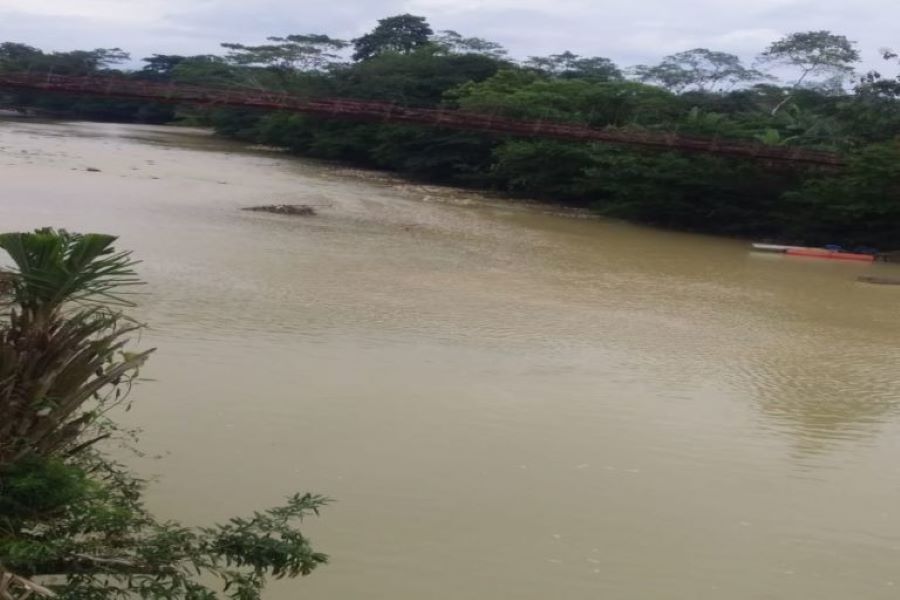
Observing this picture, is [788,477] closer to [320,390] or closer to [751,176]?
[320,390]

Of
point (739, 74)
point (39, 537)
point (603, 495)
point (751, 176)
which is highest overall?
point (739, 74)

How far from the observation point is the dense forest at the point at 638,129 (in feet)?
60.3

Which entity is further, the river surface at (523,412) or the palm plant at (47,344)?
the river surface at (523,412)

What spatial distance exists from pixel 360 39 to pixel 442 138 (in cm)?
2436

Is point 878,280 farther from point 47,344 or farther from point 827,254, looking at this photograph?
point 47,344

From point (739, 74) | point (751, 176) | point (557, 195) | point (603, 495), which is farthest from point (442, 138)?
point (603, 495)

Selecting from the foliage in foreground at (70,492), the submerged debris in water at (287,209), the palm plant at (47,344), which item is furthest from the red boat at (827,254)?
the palm plant at (47,344)

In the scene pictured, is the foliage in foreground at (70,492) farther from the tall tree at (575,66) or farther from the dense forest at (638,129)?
the tall tree at (575,66)

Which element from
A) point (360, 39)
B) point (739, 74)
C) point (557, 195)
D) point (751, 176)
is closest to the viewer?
point (751, 176)

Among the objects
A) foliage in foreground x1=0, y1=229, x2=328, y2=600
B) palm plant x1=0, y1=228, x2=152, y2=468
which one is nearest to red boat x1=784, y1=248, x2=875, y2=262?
foliage in foreground x1=0, y1=229, x2=328, y2=600

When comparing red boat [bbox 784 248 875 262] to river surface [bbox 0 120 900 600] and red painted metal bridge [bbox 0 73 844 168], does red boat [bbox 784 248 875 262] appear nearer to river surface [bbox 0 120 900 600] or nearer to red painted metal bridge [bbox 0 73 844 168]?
river surface [bbox 0 120 900 600]

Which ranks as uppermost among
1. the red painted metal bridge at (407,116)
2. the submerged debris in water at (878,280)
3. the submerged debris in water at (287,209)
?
the red painted metal bridge at (407,116)

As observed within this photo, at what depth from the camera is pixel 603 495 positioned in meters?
5.42

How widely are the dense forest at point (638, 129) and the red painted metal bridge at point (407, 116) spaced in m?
0.38
